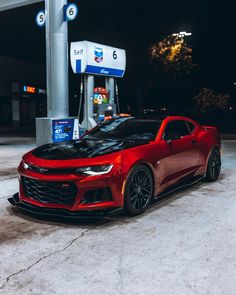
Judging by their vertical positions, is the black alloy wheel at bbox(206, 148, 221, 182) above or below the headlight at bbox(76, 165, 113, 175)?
below

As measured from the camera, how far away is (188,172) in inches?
260

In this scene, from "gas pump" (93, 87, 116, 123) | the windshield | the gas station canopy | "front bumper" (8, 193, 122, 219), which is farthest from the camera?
the gas station canopy

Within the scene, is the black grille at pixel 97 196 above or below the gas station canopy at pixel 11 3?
below

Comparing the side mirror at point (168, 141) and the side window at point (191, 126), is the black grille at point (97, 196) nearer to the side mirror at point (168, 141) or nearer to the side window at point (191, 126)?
the side mirror at point (168, 141)

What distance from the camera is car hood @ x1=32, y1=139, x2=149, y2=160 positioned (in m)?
5.13

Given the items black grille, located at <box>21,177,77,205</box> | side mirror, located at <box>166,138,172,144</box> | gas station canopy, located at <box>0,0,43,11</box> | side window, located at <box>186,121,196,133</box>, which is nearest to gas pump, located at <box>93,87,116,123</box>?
gas station canopy, located at <box>0,0,43,11</box>

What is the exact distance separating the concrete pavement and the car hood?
88cm

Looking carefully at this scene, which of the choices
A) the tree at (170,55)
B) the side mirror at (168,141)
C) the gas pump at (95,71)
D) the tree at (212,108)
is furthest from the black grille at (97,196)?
the tree at (212,108)

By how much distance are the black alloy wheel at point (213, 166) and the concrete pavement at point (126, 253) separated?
1619 mm

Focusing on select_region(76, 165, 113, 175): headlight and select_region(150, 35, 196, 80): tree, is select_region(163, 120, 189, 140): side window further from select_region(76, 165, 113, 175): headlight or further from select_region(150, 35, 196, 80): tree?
select_region(150, 35, 196, 80): tree

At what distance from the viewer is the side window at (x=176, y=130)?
618 centimetres

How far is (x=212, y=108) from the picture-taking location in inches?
1053

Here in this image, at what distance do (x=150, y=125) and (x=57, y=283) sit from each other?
3.56m

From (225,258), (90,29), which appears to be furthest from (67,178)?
(90,29)
